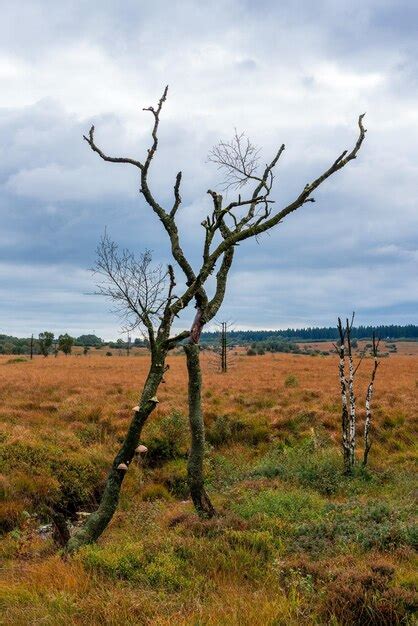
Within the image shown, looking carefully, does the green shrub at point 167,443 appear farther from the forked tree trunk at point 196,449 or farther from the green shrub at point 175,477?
the forked tree trunk at point 196,449

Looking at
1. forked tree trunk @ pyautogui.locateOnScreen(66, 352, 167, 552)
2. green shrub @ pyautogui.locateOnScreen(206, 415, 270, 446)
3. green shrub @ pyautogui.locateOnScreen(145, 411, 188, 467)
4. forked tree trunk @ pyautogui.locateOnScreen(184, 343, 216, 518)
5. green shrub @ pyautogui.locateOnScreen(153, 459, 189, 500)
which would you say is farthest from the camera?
green shrub @ pyautogui.locateOnScreen(206, 415, 270, 446)

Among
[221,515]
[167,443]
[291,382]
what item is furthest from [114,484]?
[291,382]

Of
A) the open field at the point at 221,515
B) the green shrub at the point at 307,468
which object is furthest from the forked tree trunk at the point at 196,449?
the green shrub at the point at 307,468

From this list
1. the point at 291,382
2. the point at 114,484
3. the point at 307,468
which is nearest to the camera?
the point at 114,484

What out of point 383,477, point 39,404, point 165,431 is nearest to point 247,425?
point 165,431

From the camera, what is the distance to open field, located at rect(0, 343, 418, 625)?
6246 millimetres

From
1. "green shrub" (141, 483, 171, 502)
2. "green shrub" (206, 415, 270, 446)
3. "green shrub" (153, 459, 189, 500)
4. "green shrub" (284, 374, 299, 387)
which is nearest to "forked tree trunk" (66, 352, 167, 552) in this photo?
"green shrub" (141, 483, 171, 502)

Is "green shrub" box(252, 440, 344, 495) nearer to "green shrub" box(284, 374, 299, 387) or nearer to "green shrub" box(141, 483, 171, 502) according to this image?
"green shrub" box(141, 483, 171, 502)

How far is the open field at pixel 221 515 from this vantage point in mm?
6246

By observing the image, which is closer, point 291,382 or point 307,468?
point 307,468

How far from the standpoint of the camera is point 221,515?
35.8 feet

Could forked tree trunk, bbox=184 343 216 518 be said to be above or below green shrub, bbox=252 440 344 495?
above

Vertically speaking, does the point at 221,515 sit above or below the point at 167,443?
below

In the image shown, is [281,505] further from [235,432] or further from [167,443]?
[235,432]
